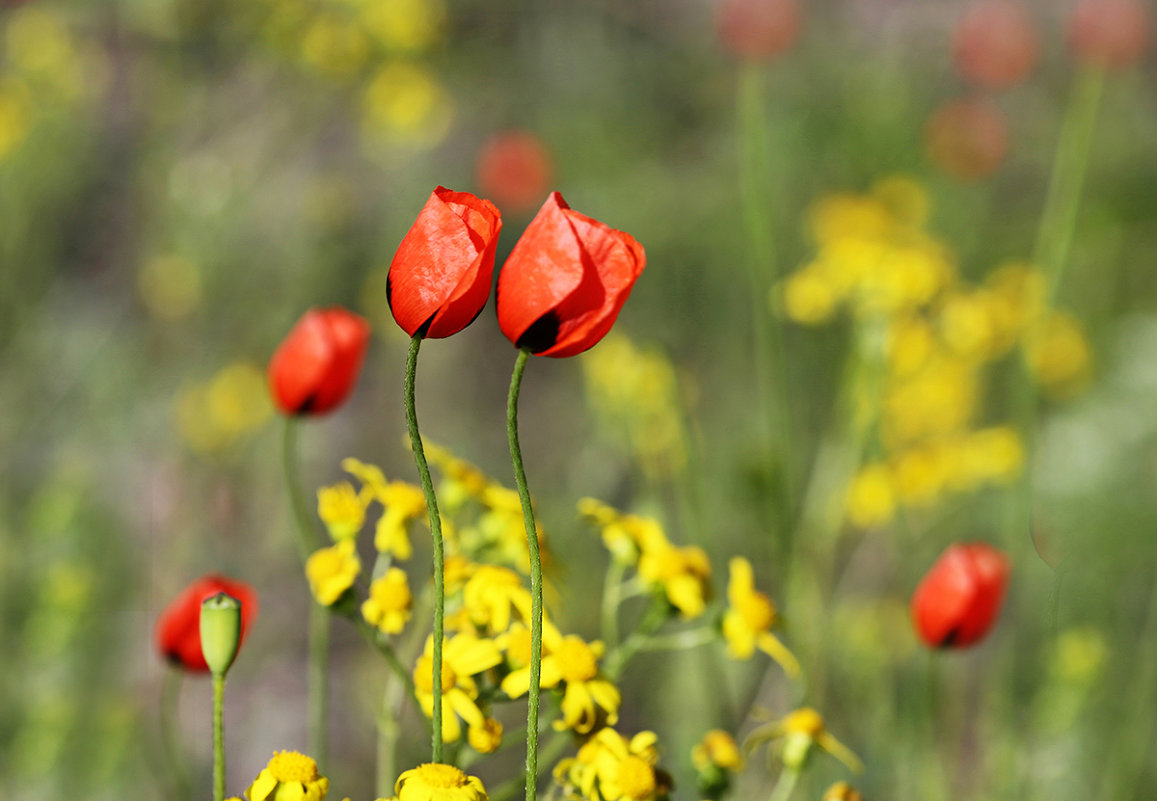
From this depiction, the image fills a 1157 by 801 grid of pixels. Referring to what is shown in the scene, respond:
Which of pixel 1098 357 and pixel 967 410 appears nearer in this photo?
pixel 967 410

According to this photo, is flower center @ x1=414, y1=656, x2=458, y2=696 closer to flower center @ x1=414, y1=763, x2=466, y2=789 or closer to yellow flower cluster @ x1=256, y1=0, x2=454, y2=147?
flower center @ x1=414, y1=763, x2=466, y2=789

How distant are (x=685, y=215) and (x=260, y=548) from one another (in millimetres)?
2081

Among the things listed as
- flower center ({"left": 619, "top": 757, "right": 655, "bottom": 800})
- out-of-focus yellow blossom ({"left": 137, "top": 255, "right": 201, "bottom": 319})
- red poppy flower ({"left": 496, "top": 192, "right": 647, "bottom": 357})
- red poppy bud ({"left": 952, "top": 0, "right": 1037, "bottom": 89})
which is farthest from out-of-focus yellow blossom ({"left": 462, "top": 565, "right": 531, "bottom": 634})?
red poppy bud ({"left": 952, "top": 0, "right": 1037, "bottom": 89})

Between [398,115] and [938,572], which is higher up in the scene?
[398,115]

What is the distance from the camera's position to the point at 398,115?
3.42 metres

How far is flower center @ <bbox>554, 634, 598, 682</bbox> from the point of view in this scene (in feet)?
2.39

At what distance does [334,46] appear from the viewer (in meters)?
2.99

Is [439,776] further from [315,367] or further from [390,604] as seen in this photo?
[315,367]

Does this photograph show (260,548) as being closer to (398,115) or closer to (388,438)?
(388,438)

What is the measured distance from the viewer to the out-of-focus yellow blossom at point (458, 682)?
2.33ft

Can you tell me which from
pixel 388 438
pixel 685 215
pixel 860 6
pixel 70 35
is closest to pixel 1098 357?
pixel 685 215

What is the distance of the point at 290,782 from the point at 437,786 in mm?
107

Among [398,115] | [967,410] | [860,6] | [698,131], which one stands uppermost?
[860,6]

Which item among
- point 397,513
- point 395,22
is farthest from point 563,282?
point 395,22
